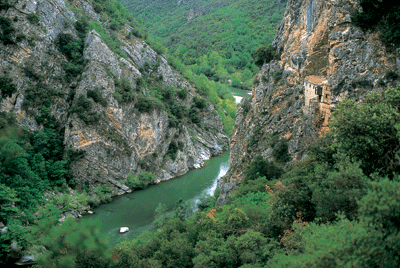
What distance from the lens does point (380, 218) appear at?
8023mm

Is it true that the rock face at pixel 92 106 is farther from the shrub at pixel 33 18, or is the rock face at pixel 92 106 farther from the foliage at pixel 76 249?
the foliage at pixel 76 249

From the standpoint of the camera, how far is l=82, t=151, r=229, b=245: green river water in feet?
107

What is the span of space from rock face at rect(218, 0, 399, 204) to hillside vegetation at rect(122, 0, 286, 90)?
56.9 metres

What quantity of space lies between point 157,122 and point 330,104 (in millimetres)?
33197

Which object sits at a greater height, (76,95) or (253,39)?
(253,39)

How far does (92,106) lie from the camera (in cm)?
4112

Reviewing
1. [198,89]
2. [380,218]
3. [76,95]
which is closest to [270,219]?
[380,218]

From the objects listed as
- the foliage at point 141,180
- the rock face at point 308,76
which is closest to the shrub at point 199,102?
the foliage at point 141,180

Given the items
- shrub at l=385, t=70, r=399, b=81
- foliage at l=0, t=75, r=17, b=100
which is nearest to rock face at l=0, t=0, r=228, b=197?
foliage at l=0, t=75, r=17, b=100

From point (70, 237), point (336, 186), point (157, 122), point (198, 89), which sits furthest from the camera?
point (198, 89)

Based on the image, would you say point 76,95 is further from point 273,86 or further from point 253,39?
point 253,39

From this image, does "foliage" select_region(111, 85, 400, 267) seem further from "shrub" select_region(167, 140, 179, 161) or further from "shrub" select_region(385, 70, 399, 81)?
"shrub" select_region(167, 140, 179, 161)

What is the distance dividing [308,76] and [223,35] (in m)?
84.5

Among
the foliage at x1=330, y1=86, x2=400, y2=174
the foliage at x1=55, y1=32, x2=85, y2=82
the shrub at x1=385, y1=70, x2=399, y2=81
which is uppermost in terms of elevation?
the shrub at x1=385, y1=70, x2=399, y2=81
